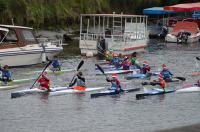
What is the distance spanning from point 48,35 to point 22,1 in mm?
5660

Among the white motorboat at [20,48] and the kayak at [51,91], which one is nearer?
the kayak at [51,91]

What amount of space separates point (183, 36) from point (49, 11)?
16419 millimetres

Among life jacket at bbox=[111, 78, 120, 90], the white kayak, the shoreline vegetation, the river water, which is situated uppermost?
the shoreline vegetation

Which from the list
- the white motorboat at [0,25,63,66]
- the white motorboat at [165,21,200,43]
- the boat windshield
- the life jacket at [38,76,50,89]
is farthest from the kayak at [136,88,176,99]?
the white motorboat at [165,21,200,43]

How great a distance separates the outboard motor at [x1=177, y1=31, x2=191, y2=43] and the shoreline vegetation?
37.6 feet

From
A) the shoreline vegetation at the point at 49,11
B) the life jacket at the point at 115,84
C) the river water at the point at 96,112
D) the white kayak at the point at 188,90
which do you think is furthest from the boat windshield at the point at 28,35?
the white kayak at the point at 188,90

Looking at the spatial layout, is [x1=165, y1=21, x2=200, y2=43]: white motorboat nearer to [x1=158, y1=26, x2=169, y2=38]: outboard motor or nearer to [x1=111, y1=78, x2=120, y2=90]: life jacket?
[x1=158, y1=26, x2=169, y2=38]: outboard motor

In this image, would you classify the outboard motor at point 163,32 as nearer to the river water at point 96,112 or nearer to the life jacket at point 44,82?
the river water at point 96,112

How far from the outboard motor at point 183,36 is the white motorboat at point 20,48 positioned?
25399mm

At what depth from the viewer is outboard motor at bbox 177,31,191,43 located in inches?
2827

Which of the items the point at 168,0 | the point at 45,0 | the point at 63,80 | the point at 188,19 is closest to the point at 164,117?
the point at 63,80

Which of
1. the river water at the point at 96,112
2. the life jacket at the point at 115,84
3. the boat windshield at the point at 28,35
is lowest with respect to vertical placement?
the river water at the point at 96,112

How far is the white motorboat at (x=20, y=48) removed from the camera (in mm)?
46594

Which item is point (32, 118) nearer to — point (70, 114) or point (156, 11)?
point (70, 114)
